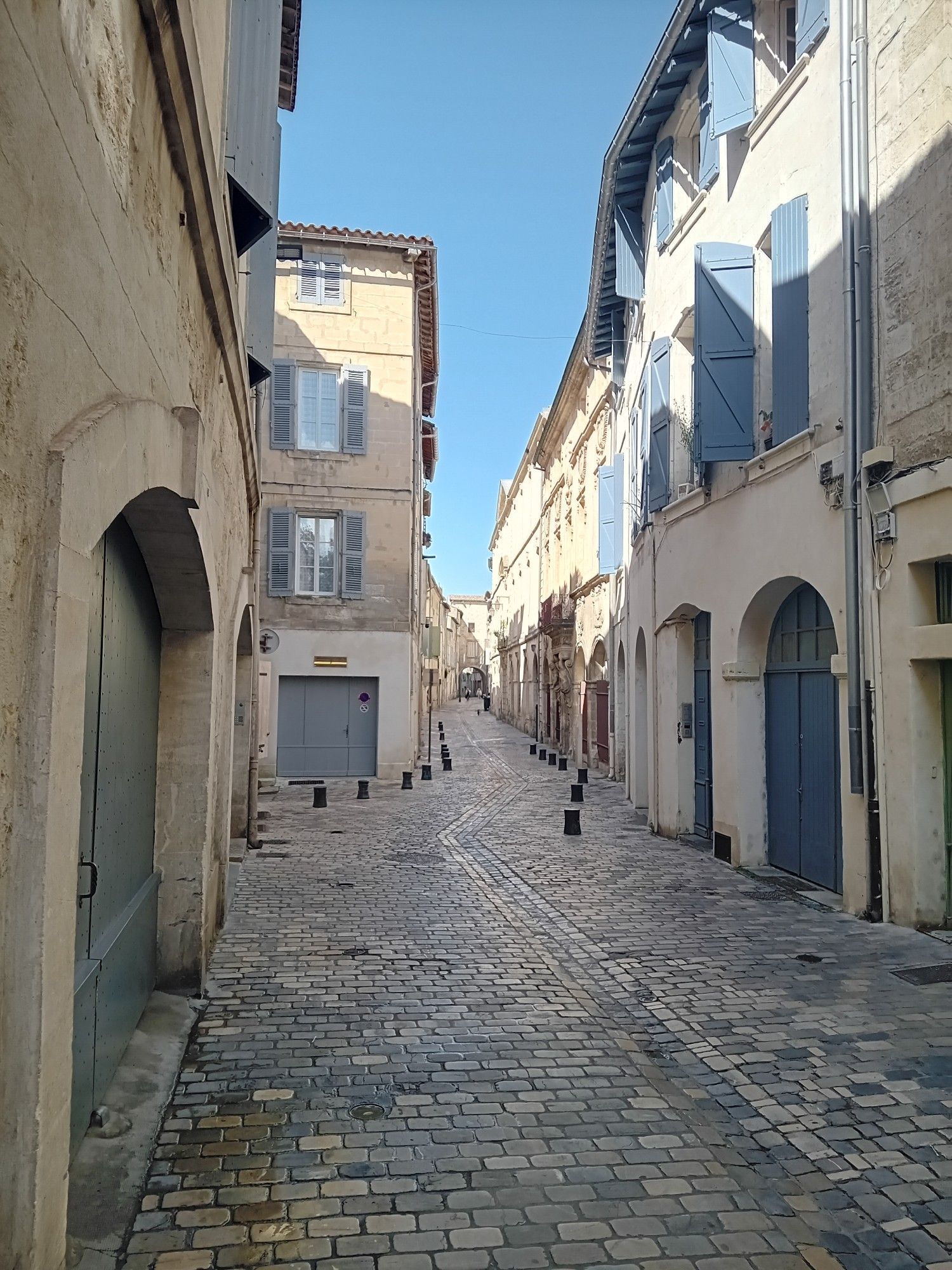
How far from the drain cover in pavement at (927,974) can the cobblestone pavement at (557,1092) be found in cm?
11

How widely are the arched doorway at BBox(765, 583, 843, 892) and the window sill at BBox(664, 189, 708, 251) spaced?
18.1ft

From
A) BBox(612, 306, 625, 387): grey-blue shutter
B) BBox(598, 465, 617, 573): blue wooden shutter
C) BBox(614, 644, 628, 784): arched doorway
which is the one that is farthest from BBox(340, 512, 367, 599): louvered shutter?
BBox(612, 306, 625, 387): grey-blue shutter

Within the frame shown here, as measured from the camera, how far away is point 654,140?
13.8 meters

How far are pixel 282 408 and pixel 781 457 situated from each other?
44.2 feet

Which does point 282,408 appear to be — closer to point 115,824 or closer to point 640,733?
point 640,733

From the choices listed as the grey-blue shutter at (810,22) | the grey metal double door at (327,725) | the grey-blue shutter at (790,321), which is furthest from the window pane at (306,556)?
the grey-blue shutter at (810,22)

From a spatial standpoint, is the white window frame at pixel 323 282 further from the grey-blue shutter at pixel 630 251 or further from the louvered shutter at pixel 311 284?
the grey-blue shutter at pixel 630 251

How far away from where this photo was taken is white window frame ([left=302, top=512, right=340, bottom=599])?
20078 millimetres

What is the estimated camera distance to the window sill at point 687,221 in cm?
1185

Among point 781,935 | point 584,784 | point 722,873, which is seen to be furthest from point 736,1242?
point 584,784

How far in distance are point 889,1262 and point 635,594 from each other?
12169 millimetres

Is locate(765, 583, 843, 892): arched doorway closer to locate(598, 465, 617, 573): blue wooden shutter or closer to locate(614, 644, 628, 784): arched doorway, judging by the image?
locate(598, 465, 617, 573): blue wooden shutter

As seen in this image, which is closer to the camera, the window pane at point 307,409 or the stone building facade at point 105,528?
the stone building facade at point 105,528

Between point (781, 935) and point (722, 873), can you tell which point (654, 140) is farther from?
point (781, 935)
